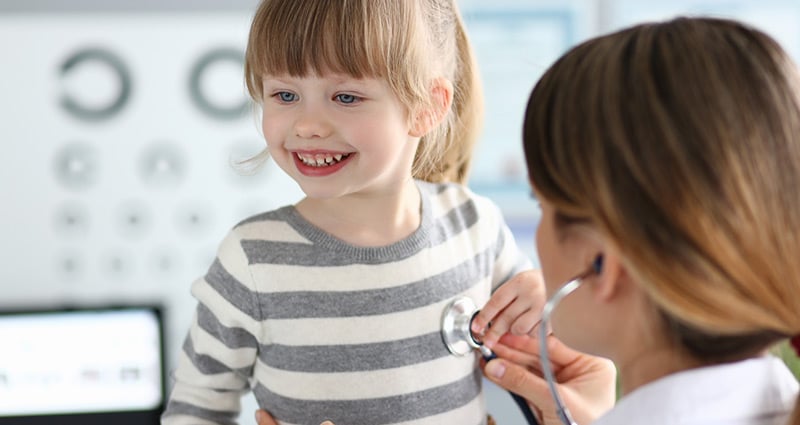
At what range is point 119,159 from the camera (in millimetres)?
1998

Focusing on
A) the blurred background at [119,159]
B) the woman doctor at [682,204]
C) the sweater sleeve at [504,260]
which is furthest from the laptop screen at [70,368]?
the woman doctor at [682,204]

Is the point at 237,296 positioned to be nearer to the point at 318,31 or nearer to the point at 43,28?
the point at 318,31

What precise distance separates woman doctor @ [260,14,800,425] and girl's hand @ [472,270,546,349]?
29cm

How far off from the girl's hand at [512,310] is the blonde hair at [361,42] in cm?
21

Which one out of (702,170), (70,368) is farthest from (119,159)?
(702,170)

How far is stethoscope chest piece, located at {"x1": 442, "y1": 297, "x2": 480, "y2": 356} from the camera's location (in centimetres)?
112

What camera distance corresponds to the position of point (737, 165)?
692mm

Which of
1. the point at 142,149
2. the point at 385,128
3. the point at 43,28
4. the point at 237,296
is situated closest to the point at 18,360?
the point at 142,149

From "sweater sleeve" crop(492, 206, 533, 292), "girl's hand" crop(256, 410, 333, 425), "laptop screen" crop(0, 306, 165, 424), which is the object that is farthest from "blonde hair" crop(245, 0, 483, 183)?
"laptop screen" crop(0, 306, 165, 424)

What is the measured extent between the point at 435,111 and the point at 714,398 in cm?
50

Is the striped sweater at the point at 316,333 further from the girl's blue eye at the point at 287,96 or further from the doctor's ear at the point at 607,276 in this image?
the doctor's ear at the point at 607,276

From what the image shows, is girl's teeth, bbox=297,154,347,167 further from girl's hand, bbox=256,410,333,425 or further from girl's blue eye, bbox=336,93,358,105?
girl's hand, bbox=256,410,333,425

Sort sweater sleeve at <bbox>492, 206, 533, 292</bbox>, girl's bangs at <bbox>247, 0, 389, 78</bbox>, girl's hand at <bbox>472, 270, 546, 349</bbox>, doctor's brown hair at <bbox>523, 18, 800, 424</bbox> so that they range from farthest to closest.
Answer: sweater sleeve at <bbox>492, 206, 533, 292</bbox>
girl's hand at <bbox>472, 270, 546, 349</bbox>
girl's bangs at <bbox>247, 0, 389, 78</bbox>
doctor's brown hair at <bbox>523, 18, 800, 424</bbox>

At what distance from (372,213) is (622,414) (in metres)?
0.43
